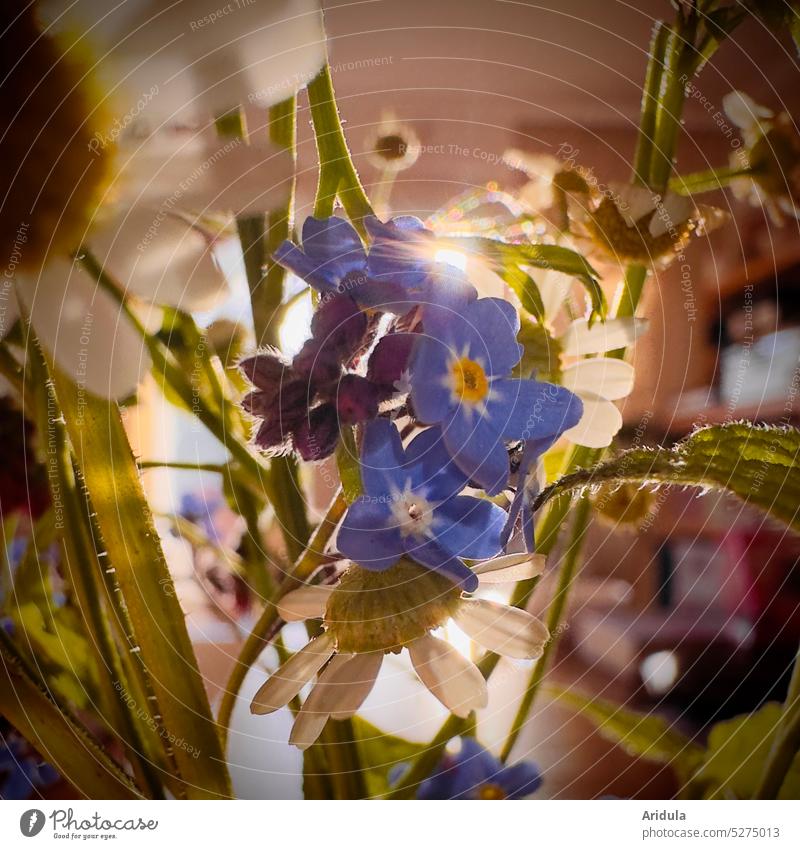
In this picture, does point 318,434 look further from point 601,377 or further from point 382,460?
point 601,377

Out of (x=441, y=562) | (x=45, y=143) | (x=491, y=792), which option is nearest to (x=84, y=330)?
(x=45, y=143)

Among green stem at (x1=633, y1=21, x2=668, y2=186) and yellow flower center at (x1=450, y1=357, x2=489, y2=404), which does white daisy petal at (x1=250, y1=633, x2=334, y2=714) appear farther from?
green stem at (x1=633, y1=21, x2=668, y2=186)

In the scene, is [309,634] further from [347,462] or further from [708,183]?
[708,183]

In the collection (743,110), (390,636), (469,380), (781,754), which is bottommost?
(781,754)

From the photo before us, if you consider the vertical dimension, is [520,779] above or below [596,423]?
below

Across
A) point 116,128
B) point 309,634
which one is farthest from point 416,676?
point 116,128

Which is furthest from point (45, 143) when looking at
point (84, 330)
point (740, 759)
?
point (740, 759)
